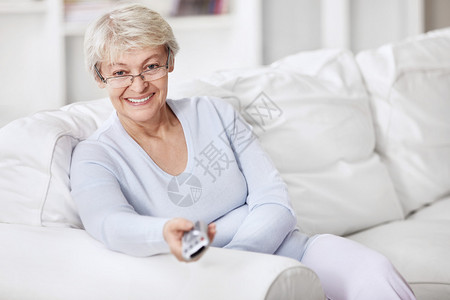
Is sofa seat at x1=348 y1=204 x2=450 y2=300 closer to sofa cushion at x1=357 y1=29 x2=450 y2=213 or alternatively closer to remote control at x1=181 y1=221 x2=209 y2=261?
sofa cushion at x1=357 y1=29 x2=450 y2=213

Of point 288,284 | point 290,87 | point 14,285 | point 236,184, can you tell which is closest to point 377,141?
point 290,87

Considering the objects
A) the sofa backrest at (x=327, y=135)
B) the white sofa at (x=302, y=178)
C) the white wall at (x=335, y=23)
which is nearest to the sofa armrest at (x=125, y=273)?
the white sofa at (x=302, y=178)

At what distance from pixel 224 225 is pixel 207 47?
2.27m

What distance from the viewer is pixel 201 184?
151 centimetres

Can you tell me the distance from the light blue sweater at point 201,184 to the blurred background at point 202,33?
1.73m

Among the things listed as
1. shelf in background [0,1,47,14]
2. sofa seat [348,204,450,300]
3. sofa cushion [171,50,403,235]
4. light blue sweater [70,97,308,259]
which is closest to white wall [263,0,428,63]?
shelf in background [0,1,47,14]

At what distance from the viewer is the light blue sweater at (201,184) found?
1.35 meters

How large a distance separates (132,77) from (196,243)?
0.55 m

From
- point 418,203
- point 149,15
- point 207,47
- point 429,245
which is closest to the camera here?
point 149,15

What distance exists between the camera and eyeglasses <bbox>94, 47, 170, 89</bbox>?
57.1 inches

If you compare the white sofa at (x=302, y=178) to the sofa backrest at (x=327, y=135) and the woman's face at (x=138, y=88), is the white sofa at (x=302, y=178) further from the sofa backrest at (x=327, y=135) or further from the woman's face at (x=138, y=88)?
the woman's face at (x=138, y=88)

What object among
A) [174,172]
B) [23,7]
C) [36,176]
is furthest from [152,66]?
[23,7]

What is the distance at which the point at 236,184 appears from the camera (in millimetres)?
1559

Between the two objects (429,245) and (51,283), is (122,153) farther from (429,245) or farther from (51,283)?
(429,245)
